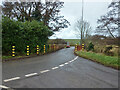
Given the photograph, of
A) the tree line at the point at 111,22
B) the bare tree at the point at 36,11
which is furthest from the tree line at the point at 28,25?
the tree line at the point at 111,22

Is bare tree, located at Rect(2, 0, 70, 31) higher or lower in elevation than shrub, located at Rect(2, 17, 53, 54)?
higher

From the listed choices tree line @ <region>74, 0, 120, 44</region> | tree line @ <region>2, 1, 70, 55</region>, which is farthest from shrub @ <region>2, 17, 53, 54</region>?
tree line @ <region>74, 0, 120, 44</region>

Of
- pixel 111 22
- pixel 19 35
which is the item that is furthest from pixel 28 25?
pixel 111 22

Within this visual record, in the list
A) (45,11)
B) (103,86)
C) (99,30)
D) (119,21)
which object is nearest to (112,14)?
(119,21)

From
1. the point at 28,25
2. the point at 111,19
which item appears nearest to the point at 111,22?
the point at 111,19

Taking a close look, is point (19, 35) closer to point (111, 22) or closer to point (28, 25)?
point (28, 25)

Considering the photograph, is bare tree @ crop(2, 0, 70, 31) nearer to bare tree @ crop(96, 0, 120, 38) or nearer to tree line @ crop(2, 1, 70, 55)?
tree line @ crop(2, 1, 70, 55)

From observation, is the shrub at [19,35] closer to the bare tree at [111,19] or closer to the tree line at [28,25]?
the tree line at [28,25]

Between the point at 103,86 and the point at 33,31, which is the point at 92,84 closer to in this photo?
the point at 103,86

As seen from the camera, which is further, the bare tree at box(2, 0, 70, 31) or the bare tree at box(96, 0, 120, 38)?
the bare tree at box(2, 0, 70, 31)

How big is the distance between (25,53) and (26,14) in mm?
12814

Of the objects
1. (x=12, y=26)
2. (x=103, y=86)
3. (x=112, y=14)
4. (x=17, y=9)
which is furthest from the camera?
(x=17, y=9)

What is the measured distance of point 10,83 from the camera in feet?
12.1

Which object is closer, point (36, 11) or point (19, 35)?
point (19, 35)
